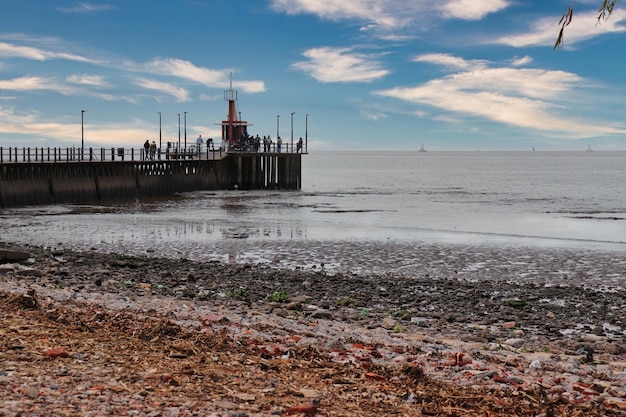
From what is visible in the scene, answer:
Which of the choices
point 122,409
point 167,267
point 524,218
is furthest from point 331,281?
point 524,218

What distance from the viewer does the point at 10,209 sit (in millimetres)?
37656

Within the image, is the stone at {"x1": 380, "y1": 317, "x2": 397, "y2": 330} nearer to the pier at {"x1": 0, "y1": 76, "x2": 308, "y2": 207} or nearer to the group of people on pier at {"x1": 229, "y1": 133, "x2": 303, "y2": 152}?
the pier at {"x1": 0, "y1": 76, "x2": 308, "y2": 207}

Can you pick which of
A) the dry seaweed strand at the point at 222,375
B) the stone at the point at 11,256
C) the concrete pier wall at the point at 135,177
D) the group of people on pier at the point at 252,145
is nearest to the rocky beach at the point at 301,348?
the dry seaweed strand at the point at 222,375

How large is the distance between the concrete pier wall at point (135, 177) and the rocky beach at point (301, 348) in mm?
27147

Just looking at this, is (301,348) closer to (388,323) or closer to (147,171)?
(388,323)

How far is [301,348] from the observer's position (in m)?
8.22

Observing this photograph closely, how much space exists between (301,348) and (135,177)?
43.3 meters

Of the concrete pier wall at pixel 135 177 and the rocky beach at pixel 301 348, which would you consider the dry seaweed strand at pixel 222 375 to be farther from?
the concrete pier wall at pixel 135 177

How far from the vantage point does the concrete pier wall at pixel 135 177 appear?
40.7 m

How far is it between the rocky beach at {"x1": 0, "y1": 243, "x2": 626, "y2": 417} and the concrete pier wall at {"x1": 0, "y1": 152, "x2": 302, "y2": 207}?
89.1 ft

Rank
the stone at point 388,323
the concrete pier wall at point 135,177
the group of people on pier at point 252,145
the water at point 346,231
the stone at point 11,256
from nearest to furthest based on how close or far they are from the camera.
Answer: the stone at point 388,323 → the stone at point 11,256 → the water at point 346,231 → the concrete pier wall at point 135,177 → the group of people on pier at point 252,145

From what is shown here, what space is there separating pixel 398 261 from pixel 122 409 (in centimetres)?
1547

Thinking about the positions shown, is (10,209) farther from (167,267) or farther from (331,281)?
(331,281)

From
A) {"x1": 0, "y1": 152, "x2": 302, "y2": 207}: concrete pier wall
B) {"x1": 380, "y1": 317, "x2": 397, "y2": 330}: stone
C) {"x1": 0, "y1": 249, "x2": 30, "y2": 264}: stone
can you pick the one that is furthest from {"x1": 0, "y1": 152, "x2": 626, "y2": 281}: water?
{"x1": 380, "y1": 317, "x2": 397, "y2": 330}: stone
